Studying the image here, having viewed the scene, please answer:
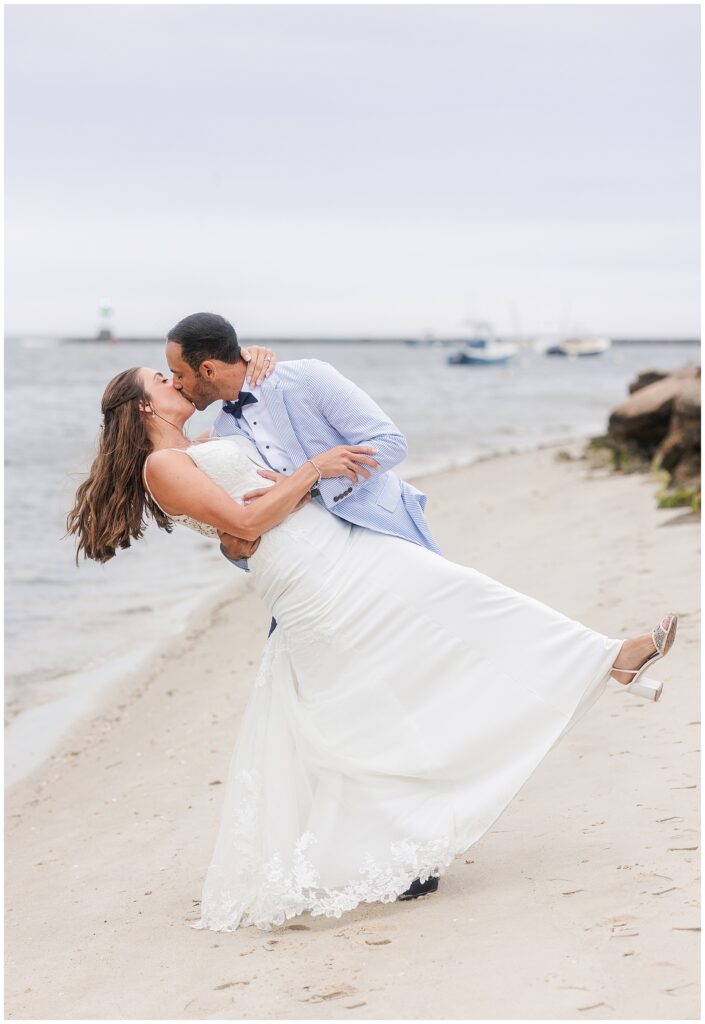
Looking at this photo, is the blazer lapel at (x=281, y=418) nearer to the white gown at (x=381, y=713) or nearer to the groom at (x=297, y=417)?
the groom at (x=297, y=417)

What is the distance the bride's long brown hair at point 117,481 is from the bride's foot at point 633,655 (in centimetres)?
170

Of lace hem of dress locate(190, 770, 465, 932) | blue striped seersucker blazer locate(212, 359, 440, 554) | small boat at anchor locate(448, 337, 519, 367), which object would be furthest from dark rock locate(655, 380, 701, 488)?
small boat at anchor locate(448, 337, 519, 367)

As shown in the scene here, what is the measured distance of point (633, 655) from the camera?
396cm

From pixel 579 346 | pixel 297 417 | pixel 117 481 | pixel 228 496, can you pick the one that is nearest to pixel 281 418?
pixel 297 417

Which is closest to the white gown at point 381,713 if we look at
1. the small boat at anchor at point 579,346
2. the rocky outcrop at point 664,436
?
the rocky outcrop at point 664,436

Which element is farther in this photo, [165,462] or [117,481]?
[117,481]

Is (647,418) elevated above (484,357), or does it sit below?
above

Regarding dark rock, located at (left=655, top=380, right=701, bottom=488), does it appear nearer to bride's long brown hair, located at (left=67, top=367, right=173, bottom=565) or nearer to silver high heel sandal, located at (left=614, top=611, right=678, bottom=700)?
silver high heel sandal, located at (left=614, top=611, right=678, bottom=700)

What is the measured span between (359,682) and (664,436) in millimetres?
13460

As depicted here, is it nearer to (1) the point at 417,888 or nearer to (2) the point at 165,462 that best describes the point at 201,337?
(2) the point at 165,462

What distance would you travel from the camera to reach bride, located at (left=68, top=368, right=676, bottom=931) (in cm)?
393

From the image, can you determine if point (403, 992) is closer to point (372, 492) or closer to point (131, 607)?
point (372, 492)

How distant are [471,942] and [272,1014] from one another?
638mm

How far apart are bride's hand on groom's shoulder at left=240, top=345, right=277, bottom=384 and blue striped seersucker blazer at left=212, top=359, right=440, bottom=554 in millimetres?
31
